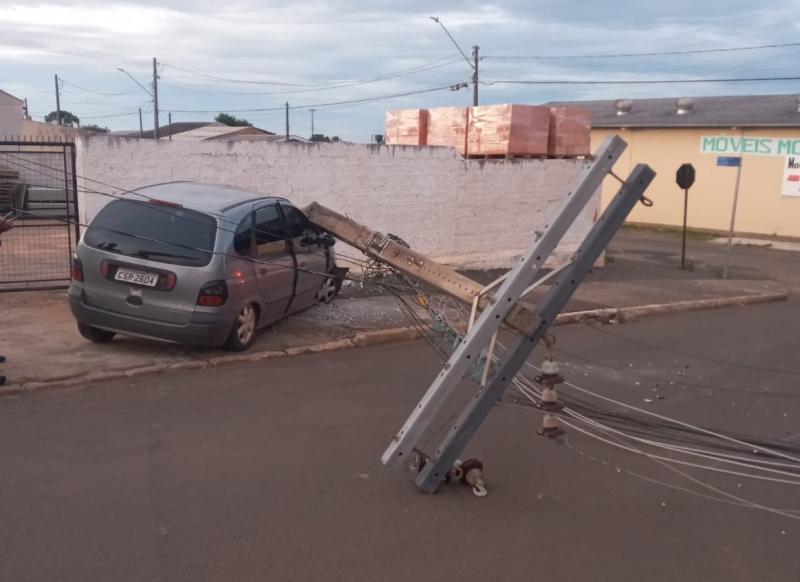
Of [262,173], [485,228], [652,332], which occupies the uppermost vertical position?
[262,173]

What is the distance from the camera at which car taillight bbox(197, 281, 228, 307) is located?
8414mm

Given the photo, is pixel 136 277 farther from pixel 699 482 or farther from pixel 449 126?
pixel 449 126

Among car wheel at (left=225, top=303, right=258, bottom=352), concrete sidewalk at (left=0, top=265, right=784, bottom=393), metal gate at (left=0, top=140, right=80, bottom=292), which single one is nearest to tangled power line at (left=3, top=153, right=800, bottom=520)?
concrete sidewalk at (left=0, top=265, right=784, bottom=393)

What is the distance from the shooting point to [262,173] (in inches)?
513

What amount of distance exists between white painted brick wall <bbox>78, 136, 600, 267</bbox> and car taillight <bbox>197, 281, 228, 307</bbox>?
382 cm

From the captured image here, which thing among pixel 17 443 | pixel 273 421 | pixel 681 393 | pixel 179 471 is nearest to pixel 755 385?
pixel 681 393

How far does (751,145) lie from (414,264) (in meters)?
25.8

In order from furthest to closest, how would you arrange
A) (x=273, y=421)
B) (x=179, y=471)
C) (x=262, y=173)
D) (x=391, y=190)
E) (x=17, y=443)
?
(x=391, y=190) → (x=262, y=173) → (x=273, y=421) → (x=17, y=443) → (x=179, y=471)

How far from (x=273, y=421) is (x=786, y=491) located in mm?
3903

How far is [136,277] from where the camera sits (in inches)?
332

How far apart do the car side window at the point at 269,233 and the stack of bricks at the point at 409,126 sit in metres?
8.74

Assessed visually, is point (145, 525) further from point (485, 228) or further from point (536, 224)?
point (536, 224)

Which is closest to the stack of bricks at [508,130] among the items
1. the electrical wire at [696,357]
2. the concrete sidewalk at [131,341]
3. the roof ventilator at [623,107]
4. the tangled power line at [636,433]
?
the concrete sidewalk at [131,341]

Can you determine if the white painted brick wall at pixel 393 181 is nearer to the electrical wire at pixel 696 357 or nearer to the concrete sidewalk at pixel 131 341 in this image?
the concrete sidewalk at pixel 131 341
